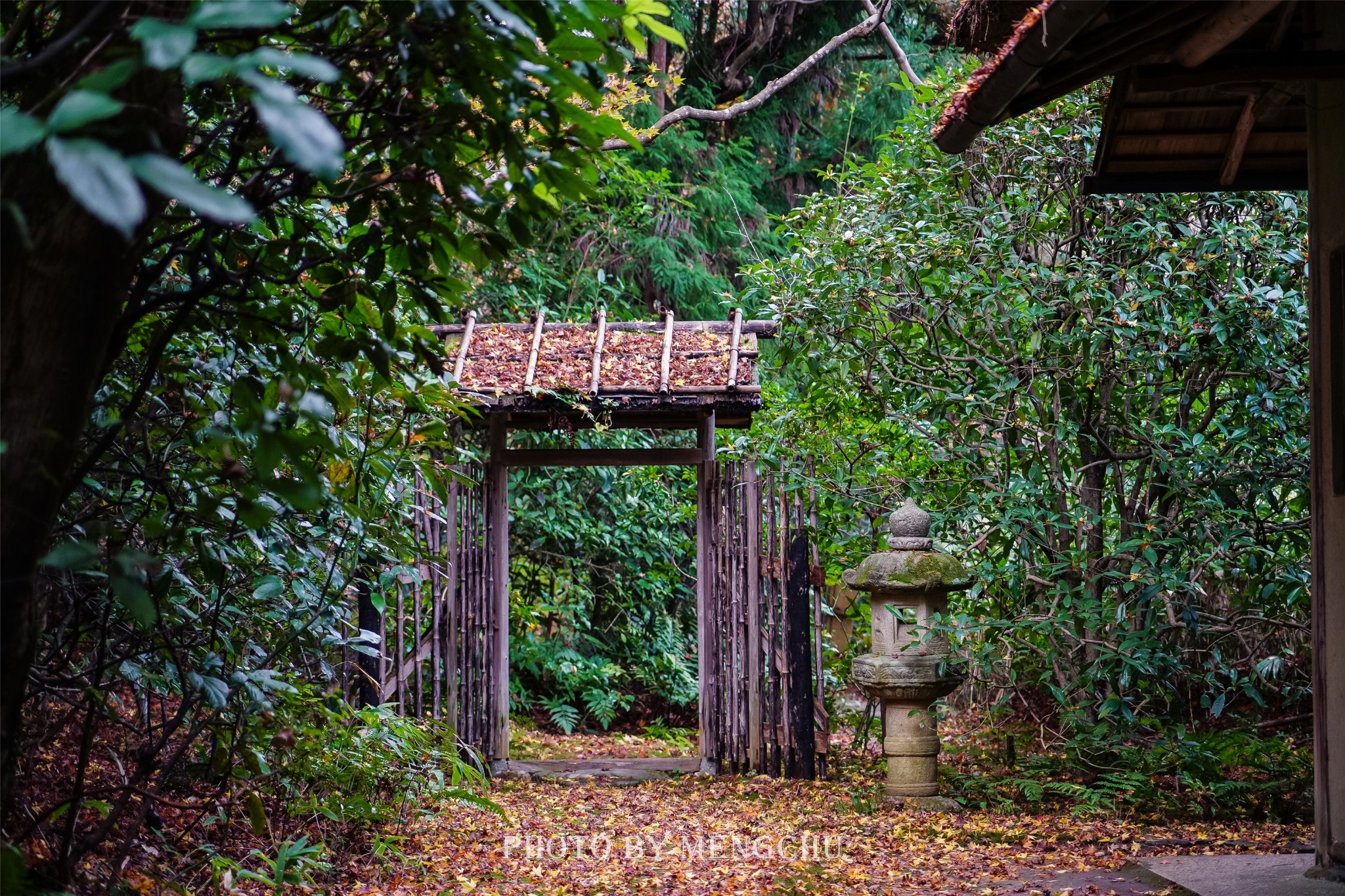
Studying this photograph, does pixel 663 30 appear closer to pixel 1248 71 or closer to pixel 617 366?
pixel 1248 71

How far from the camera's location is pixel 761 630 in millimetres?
6547

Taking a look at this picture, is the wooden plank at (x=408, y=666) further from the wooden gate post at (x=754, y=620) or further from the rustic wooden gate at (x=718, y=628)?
the wooden gate post at (x=754, y=620)

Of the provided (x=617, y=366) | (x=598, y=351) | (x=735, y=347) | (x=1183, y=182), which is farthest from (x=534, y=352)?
(x=1183, y=182)

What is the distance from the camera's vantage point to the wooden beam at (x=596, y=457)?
6875mm

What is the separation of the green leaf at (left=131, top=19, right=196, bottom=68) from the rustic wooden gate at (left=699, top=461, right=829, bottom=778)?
540 cm

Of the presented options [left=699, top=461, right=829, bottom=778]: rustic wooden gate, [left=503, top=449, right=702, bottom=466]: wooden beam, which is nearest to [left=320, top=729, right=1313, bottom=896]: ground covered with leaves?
[left=699, top=461, right=829, bottom=778]: rustic wooden gate

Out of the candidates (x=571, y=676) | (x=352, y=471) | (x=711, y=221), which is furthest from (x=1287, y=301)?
(x=711, y=221)

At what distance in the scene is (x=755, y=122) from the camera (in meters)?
12.8

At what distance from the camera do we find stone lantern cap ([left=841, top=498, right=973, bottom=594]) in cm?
529

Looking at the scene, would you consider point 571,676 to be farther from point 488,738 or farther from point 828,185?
point 828,185

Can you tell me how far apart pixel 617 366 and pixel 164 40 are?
5.67 metres

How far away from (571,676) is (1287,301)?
6.37 meters

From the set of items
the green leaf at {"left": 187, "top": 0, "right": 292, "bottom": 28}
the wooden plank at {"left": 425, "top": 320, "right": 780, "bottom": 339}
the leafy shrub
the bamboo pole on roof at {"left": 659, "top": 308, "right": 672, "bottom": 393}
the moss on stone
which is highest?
the wooden plank at {"left": 425, "top": 320, "right": 780, "bottom": 339}

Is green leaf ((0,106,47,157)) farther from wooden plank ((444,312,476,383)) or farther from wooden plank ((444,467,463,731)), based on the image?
wooden plank ((444,467,463,731))
